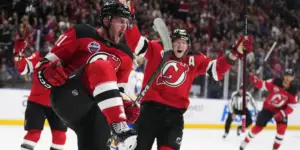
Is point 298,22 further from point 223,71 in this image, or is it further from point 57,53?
point 57,53

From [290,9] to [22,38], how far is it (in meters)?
12.4

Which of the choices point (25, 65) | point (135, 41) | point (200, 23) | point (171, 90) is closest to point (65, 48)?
point (135, 41)

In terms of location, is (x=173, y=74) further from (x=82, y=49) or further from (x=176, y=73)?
(x=82, y=49)

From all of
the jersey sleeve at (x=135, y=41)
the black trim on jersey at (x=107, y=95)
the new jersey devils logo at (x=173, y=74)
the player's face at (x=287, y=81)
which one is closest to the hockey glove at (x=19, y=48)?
the jersey sleeve at (x=135, y=41)

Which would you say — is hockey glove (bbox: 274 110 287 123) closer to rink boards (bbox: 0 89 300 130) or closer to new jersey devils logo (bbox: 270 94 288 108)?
new jersey devils logo (bbox: 270 94 288 108)

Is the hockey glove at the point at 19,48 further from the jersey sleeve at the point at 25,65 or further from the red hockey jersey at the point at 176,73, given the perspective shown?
the red hockey jersey at the point at 176,73

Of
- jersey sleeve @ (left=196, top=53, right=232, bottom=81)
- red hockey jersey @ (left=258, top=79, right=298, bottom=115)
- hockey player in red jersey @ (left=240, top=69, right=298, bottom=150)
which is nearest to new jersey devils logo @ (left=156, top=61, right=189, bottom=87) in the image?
jersey sleeve @ (left=196, top=53, right=232, bottom=81)

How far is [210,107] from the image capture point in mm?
10438

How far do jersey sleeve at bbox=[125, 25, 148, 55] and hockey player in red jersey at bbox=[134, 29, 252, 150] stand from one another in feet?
0.29

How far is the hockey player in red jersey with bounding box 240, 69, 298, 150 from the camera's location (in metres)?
7.57

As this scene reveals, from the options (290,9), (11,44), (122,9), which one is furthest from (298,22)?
(122,9)

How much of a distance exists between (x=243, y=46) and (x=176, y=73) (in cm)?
61

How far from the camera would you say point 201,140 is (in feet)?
26.8

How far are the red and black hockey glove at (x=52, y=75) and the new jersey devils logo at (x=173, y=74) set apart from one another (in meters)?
1.37
